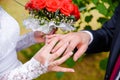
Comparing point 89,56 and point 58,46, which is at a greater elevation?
point 58,46

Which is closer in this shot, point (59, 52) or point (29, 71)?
point (59, 52)

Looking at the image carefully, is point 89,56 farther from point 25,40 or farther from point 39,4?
point 39,4

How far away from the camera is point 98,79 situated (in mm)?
2119

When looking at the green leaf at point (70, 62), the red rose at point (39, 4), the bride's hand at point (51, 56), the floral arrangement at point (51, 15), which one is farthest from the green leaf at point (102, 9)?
the bride's hand at point (51, 56)

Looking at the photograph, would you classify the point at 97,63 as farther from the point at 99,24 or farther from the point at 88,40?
the point at 88,40

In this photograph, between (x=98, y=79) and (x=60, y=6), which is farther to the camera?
(x=98, y=79)

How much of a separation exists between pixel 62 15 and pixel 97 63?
2.46 ft

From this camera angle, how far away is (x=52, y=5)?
1.44 metres

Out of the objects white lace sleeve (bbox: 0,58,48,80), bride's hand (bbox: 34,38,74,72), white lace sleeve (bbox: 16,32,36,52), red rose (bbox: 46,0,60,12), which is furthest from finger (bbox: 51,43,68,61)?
white lace sleeve (bbox: 16,32,36,52)

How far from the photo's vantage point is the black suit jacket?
4.89 feet

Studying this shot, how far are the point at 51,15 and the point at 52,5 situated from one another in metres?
0.05

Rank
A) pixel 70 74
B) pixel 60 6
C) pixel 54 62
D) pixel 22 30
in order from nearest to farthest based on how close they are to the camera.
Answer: pixel 54 62 → pixel 60 6 → pixel 22 30 → pixel 70 74

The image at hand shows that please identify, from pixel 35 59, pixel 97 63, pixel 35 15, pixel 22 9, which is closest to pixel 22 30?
pixel 22 9

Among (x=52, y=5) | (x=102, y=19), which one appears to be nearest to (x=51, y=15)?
(x=52, y=5)
